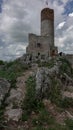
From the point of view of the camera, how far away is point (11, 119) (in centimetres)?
957

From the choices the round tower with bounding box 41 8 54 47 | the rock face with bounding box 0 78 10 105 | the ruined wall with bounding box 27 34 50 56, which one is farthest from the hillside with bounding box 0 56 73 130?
the round tower with bounding box 41 8 54 47

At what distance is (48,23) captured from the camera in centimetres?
2817

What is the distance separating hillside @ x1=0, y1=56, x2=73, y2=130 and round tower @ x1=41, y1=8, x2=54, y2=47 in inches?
543

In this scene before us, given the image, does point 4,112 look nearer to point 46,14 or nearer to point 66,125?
point 66,125

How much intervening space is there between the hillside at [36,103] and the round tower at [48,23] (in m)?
13.8

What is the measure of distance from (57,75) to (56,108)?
4.52 metres

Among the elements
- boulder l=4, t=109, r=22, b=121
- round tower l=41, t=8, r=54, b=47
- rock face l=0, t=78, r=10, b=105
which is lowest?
boulder l=4, t=109, r=22, b=121

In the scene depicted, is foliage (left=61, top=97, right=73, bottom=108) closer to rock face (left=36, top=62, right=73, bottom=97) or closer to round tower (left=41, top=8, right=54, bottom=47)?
rock face (left=36, top=62, right=73, bottom=97)

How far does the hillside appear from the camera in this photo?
951 centimetres

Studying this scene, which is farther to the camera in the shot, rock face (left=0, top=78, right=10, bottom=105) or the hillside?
rock face (left=0, top=78, right=10, bottom=105)

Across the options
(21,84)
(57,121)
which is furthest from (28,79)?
(57,121)

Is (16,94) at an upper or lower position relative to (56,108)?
upper

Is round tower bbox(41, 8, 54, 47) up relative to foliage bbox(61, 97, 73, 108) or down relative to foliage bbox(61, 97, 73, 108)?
up

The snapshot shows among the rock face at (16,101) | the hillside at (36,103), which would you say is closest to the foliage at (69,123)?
the hillside at (36,103)
